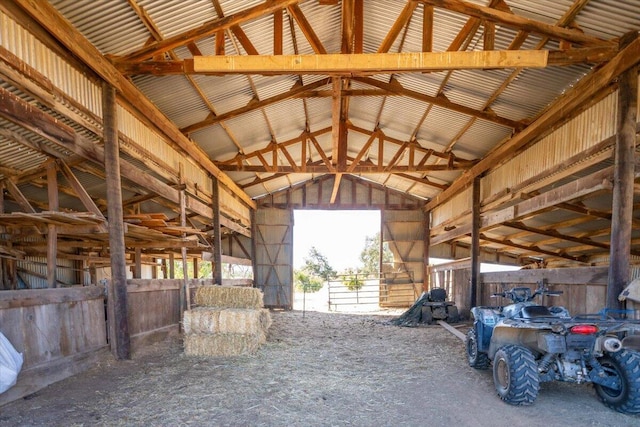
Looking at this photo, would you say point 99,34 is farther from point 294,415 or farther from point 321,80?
point 294,415

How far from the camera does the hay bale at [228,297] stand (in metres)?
8.09

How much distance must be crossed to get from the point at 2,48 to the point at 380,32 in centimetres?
635

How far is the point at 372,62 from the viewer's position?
18.7 ft

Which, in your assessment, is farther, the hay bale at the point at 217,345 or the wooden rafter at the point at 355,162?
the wooden rafter at the point at 355,162

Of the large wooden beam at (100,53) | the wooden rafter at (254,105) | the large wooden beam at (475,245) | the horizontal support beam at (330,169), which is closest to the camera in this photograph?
the large wooden beam at (100,53)

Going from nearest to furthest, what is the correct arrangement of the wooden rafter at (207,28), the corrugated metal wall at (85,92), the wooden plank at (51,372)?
the wooden plank at (51,372)
the corrugated metal wall at (85,92)
the wooden rafter at (207,28)

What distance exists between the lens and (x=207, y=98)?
880 cm

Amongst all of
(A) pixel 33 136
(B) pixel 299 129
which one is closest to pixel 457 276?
(B) pixel 299 129

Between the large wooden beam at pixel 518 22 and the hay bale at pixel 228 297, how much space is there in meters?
6.11

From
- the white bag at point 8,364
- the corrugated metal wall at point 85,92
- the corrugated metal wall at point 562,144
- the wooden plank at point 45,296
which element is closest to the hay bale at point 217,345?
the wooden plank at point 45,296

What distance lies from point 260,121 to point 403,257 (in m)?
10.5

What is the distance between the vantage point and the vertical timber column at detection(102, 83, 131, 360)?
21.3ft

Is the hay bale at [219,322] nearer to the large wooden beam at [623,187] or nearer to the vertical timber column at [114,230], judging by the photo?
the vertical timber column at [114,230]

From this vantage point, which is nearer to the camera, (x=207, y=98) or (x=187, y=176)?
(x=207, y=98)
